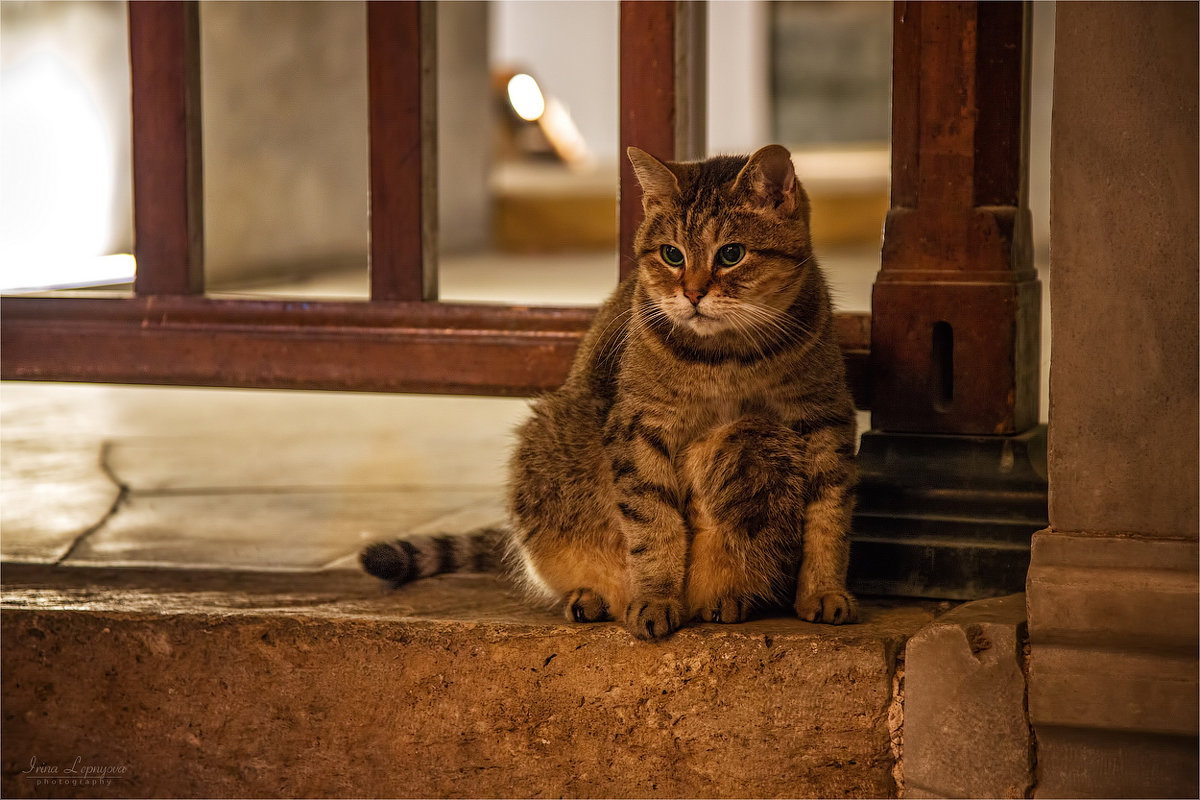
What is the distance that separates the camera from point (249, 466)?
3816 mm

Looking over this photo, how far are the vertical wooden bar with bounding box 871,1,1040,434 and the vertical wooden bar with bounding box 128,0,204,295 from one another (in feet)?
4.54

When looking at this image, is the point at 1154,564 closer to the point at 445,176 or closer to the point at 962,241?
the point at 962,241

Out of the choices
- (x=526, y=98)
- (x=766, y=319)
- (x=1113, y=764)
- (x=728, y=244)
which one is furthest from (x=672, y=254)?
(x=526, y=98)

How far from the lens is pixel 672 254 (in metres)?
2.16

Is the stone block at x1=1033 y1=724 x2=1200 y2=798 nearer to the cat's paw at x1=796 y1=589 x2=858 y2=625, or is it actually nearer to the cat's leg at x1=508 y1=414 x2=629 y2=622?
the cat's paw at x1=796 y1=589 x2=858 y2=625

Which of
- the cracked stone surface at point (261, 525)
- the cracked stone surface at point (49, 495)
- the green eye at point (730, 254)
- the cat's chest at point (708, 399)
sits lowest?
the cracked stone surface at point (261, 525)

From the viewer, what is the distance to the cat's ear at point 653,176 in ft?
7.14

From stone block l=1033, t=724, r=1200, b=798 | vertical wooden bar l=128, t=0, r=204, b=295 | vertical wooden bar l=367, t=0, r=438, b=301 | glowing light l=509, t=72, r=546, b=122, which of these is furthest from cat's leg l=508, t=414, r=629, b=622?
glowing light l=509, t=72, r=546, b=122

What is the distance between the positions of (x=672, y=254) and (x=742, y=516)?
1.48 feet

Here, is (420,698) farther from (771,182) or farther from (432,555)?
(771,182)

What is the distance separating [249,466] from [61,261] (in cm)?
320

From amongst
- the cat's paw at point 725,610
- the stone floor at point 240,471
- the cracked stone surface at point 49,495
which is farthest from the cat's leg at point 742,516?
the cracked stone surface at point 49,495

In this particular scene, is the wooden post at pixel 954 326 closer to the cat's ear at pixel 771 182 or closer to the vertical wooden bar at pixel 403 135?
the cat's ear at pixel 771 182

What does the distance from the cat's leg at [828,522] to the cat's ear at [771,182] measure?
0.37 m
